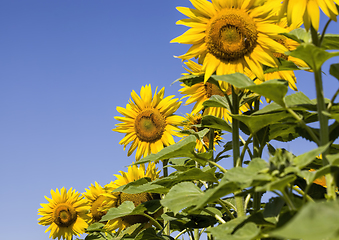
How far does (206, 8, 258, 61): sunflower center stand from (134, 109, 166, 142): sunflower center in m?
2.17

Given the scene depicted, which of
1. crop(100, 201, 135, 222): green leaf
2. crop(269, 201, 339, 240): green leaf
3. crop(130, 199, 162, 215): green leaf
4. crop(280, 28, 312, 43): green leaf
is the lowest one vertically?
crop(130, 199, 162, 215): green leaf

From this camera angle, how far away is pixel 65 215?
22.8 ft

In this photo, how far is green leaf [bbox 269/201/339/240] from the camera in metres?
1.04

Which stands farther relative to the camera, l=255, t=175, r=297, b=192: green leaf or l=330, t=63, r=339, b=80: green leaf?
l=330, t=63, r=339, b=80: green leaf

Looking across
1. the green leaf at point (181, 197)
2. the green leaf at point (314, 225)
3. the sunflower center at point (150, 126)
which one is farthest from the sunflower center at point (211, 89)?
the green leaf at point (314, 225)

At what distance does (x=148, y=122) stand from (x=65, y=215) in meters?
3.17

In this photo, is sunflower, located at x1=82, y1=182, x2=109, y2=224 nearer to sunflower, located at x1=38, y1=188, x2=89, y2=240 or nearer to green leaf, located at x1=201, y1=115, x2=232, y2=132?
sunflower, located at x1=38, y1=188, x2=89, y2=240

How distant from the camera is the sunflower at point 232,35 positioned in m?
2.69

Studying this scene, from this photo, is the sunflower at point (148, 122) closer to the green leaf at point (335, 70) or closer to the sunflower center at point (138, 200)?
the sunflower center at point (138, 200)

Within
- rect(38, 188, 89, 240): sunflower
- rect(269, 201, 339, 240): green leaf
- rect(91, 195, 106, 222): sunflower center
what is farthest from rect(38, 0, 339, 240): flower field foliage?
rect(38, 188, 89, 240): sunflower

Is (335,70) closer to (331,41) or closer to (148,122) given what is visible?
(331,41)

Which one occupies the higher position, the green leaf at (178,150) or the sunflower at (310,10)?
the sunflower at (310,10)

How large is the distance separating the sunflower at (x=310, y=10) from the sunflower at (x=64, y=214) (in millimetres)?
5399

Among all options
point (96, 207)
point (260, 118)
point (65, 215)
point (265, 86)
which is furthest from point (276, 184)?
point (65, 215)
